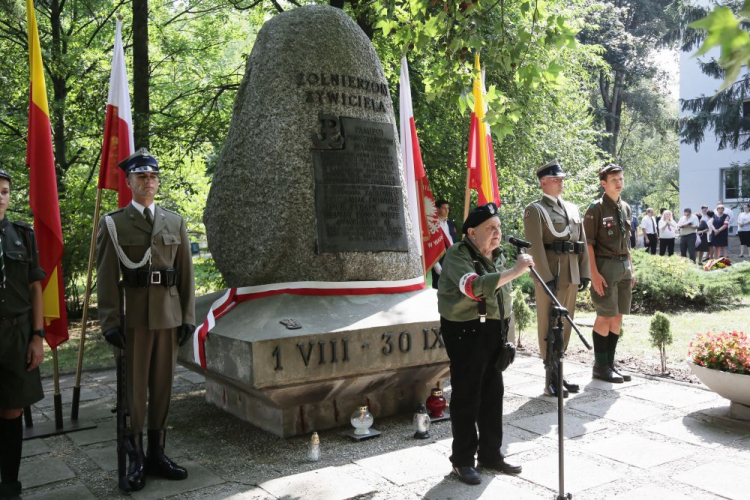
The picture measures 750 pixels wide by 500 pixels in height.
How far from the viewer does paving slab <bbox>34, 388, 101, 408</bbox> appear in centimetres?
631

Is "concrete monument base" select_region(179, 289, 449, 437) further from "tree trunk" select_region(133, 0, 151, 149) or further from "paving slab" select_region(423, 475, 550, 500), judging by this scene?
"tree trunk" select_region(133, 0, 151, 149)

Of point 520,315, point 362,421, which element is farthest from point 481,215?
point 520,315

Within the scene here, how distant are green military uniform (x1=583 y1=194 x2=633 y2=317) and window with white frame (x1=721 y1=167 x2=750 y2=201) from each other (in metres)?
23.9

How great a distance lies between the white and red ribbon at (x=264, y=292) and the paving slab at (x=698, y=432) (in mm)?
2503

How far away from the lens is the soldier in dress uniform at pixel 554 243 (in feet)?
19.8

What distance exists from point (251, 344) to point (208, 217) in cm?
183

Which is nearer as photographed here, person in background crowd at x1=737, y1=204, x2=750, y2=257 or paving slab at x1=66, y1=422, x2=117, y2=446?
paving slab at x1=66, y1=422, x2=117, y2=446

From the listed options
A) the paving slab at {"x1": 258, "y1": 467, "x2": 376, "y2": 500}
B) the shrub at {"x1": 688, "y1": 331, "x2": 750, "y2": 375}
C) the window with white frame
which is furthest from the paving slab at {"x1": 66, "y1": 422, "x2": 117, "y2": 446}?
the window with white frame

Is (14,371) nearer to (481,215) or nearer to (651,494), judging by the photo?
(481,215)

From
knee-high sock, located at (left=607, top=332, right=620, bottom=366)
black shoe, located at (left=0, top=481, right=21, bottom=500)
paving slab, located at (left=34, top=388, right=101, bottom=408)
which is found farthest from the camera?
knee-high sock, located at (left=607, top=332, right=620, bottom=366)

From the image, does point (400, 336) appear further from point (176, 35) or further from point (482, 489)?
point (176, 35)

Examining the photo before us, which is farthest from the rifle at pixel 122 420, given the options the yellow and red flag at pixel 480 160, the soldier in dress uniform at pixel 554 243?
the yellow and red flag at pixel 480 160

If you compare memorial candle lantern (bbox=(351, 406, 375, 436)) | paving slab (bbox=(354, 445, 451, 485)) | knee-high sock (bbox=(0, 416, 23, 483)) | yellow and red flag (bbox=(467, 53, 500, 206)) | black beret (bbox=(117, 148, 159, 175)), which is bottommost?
paving slab (bbox=(354, 445, 451, 485))

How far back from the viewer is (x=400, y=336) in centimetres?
498
